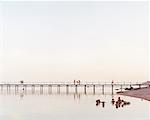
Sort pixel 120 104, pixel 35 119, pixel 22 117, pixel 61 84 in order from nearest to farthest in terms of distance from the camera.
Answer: pixel 35 119, pixel 22 117, pixel 120 104, pixel 61 84

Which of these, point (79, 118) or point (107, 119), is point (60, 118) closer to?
point (79, 118)

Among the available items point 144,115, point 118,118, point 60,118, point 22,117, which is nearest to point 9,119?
point 22,117

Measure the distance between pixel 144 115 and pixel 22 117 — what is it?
378 inches

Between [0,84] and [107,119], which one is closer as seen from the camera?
[107,119]

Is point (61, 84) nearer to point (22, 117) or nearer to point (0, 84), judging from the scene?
point (0, 84)

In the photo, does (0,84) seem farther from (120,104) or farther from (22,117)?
(22,117)

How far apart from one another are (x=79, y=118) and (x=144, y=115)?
544 centimetres

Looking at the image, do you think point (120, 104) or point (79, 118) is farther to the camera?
point (120, 104)

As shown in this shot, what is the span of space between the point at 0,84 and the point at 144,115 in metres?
79.8

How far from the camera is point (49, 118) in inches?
1244

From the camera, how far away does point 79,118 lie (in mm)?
32375

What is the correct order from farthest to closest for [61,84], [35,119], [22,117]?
[61,84], [22,117], [35,119]

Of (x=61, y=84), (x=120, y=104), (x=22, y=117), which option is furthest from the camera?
(x=61, y=84)

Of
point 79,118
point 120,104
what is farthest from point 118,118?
point 120,104
